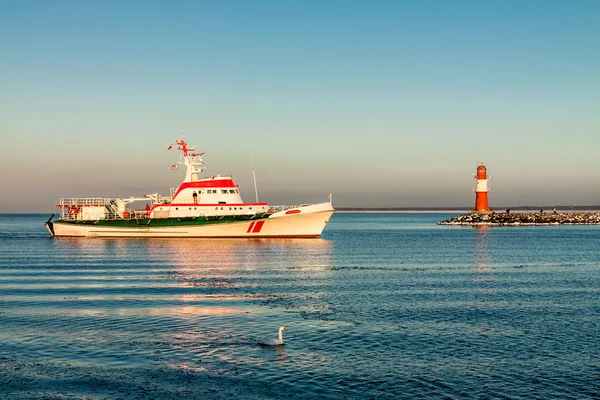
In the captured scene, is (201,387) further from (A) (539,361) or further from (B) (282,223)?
(B) (282,223)

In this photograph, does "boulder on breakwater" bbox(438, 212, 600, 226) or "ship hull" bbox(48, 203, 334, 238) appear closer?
"ship hull" bbox(48, 203, 334, 238)

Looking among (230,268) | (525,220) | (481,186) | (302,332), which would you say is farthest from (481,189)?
(302,332)

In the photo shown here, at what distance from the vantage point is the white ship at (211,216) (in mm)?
70625

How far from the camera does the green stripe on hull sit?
70.3 m

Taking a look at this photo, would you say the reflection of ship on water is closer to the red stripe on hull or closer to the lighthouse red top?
the red stripe on hull

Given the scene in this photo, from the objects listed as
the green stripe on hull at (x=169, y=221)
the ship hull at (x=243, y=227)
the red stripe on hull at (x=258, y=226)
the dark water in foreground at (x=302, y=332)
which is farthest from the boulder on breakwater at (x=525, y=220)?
the dark water in foreground at (x=302, y=332)

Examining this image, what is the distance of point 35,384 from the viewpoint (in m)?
15.2

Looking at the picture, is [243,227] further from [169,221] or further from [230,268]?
[230,268]

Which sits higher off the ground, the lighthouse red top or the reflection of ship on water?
the lighthouse red top

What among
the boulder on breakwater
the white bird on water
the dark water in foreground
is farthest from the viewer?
the boulder on breakwater

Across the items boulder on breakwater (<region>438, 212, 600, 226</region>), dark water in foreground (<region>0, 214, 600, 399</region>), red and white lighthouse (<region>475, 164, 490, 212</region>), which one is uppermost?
red and white lighthouse (<region>475, 164, 490, 212</region>)

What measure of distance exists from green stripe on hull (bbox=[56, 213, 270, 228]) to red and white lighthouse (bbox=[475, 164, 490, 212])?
7223cm

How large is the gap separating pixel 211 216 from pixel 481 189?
7872 centimetres

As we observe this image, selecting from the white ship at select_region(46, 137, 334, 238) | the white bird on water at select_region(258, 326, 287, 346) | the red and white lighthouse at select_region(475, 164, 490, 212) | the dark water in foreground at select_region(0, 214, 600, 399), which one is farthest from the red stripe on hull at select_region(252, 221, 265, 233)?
the red and white lighthouse at select_region(475, 164, 490, 212)
